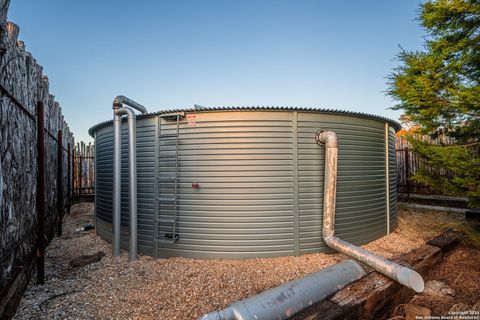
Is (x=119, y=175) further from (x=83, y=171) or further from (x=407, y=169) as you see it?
(x=407, y=169)

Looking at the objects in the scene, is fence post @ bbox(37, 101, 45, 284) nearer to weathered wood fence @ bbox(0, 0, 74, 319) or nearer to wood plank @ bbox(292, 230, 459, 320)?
weathered wood fence @ bbox(0, 0, 74, 319)

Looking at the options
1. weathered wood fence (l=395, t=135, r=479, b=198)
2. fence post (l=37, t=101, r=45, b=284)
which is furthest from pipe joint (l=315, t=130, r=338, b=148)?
weathered wood fence (l=395, t=135, r=479, b=198)

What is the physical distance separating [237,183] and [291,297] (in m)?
2.57

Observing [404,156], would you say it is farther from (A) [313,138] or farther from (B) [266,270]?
(B) [266,270]

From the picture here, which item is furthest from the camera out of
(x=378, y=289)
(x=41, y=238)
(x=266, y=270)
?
(x=266, y=270)

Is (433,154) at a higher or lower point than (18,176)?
higher

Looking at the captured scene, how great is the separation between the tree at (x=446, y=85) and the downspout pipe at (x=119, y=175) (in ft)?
18.9

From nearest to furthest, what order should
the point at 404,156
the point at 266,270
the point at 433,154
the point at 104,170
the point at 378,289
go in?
the point at 378,289, the point at 266,270, the point at 433,154, the point at 104,170, the point at 404,156

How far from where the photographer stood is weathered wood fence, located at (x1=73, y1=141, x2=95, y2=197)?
1192 centimetres

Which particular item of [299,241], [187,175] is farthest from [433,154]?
[187,175]

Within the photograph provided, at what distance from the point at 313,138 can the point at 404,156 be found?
8174mm

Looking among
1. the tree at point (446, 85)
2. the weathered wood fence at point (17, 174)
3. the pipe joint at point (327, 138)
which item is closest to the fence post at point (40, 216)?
the weathered wood fence at point (17, 174)

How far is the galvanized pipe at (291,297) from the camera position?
7.33ft

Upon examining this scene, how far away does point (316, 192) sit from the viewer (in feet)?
16.6
